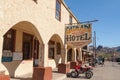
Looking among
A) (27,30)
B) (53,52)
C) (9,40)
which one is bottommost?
(53,52)

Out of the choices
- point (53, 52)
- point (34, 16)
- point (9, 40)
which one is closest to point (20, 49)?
point (9, 40)

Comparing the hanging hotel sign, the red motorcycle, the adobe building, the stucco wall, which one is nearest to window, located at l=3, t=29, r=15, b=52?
the adobe building

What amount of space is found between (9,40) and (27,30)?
7.10 ft

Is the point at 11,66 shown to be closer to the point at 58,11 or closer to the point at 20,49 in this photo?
the point at 20,49

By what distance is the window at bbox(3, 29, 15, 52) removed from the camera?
50.4 feet

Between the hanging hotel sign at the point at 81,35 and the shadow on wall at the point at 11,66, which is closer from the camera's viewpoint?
the shadow on wall at the point at 11,66

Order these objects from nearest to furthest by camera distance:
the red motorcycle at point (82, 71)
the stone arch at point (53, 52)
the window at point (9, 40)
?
the window at point (9, 40) < the red motorcycle at point (82, 71) < the stone arch at point (53, 52)

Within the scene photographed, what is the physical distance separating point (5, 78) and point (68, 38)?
12.8m

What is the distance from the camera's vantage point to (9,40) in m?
15.8

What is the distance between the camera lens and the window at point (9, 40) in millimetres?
15370

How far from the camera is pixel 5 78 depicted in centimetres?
822

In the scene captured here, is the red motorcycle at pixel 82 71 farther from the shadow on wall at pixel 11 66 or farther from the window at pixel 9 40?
the window at pixel 9 40

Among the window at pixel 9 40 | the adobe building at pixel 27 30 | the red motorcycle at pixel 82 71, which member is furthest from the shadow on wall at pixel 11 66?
the red motorcycle at pixel 82 71

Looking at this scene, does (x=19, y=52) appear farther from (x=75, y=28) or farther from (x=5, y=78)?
(x=5, y=78)
